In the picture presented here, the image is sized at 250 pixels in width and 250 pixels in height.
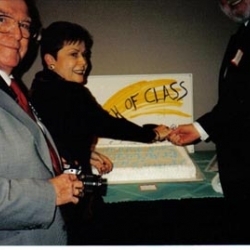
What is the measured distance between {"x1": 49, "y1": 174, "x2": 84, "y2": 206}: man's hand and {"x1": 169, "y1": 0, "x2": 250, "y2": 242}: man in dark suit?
1.80ft

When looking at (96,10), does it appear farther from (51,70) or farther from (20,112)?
(20,112)

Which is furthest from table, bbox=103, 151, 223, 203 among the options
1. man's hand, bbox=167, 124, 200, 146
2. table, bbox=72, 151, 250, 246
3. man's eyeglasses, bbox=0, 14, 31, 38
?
man's eyeglasses, bbox=0, 14, 31, 38

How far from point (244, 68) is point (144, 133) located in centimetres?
42

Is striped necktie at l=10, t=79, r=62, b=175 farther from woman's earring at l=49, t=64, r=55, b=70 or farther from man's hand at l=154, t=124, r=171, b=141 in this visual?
man's hand at l=154, t=124, r=171, b=141

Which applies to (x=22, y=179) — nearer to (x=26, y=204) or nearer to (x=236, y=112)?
(x=26, y=204)

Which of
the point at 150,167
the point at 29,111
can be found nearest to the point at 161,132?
the point at 150,167

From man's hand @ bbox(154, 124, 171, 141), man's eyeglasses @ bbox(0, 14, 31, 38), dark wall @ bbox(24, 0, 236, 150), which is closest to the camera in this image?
man's eyeglasses @ bbox(0, 14, 31, 38)

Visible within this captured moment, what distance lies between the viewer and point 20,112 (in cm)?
53

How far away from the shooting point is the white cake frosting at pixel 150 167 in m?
0.96

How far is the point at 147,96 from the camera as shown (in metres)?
1.21

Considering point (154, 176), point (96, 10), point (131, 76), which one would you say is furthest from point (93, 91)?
point (154, 176)

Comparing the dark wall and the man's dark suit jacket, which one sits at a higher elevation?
the dark wall

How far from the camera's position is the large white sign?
1183mm

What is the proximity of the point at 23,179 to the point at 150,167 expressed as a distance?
538 millimetres
